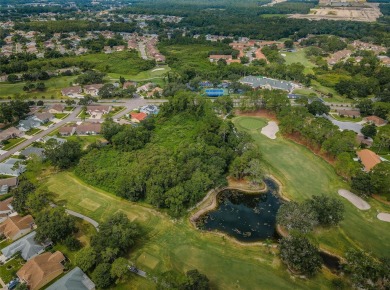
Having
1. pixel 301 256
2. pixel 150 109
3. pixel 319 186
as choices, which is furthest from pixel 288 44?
pixel 301 256

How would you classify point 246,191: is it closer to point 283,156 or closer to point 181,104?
point 283,156

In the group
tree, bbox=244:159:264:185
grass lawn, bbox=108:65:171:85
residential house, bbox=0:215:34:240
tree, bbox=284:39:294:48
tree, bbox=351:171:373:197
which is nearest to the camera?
residential house, bbox=0:215:34:240

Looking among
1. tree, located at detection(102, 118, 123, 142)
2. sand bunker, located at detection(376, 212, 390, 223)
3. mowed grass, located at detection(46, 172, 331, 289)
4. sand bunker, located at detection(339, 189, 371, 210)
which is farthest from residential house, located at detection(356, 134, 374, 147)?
tree, located at detection(102, 118, 123, 142)

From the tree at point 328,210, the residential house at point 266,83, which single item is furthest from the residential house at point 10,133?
the residential house at point 266,83

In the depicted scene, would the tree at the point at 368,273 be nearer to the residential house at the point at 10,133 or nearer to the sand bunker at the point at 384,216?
the sand bunker at the point at 384,216

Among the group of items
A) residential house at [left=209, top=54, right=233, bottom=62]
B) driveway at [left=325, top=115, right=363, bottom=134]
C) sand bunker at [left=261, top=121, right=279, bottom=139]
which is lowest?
driveway at [left=325, top=115, right=363, bottom=134]

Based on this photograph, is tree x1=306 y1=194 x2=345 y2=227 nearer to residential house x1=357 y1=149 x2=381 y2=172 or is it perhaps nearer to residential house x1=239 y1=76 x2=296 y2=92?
residential house x1=357 y1=149 x2=381 y2=172
